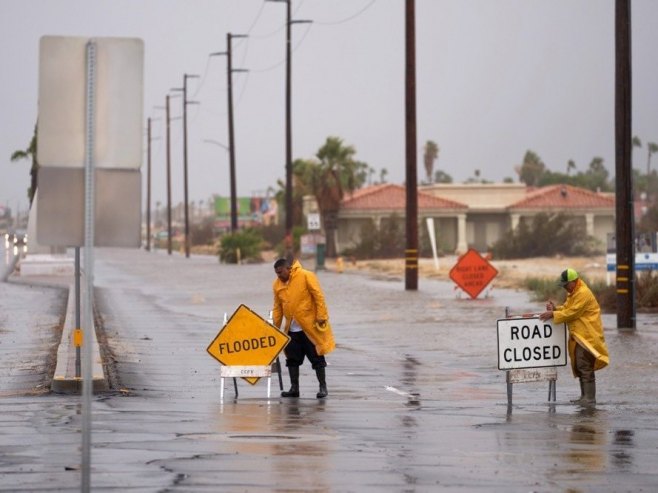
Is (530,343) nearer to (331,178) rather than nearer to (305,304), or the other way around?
(305,304)

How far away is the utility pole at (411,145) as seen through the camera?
43500 mm

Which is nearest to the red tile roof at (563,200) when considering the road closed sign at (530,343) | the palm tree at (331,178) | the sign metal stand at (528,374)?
the palm tree at (331,178)

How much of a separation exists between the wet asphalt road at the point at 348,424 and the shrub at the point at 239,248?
176ft

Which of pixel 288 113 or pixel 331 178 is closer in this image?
pixel 288 113

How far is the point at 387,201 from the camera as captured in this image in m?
95.8

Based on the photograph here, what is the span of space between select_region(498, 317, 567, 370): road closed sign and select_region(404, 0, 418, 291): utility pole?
27.0 metres

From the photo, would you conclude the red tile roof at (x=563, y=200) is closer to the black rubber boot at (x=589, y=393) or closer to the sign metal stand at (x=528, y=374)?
the black rubber boot at (x=589, y=393)

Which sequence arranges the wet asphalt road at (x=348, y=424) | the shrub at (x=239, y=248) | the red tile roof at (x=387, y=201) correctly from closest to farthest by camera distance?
the wet asphalt road at (x=348, y=424), the shrub at (x=239, y=248), the red tile roof at (x=387, y=201)

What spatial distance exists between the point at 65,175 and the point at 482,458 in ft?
16.4

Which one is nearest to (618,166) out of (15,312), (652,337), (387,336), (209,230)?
(652,337)

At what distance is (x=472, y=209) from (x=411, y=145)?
187 ft

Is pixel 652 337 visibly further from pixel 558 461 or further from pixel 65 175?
pixel 65 175

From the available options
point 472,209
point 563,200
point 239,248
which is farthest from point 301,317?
point 563,200

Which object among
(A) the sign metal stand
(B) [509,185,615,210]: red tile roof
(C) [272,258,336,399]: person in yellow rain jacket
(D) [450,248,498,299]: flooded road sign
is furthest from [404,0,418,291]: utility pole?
(B) [509,185,615,210]: red tile roof
